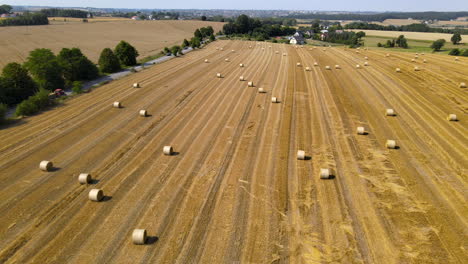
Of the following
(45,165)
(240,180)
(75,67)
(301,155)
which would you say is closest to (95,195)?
(45,165)

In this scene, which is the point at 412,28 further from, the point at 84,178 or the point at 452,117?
the point at 84,178

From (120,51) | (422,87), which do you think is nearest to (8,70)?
(120,51)

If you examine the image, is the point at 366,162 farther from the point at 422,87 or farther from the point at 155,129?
the point at 422,87

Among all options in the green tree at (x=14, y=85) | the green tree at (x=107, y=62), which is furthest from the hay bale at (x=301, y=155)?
the green tree at (x=107, y=62)

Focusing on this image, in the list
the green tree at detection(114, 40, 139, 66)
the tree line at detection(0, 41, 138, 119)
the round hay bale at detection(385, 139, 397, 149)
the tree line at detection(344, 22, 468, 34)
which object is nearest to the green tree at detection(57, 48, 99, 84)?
the tree line at detection(0, 41, 138, 119)

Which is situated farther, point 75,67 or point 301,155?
point 75,67

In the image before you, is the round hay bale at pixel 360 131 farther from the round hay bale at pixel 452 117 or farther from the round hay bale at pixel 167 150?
the round hay bale at pixel 167 150
